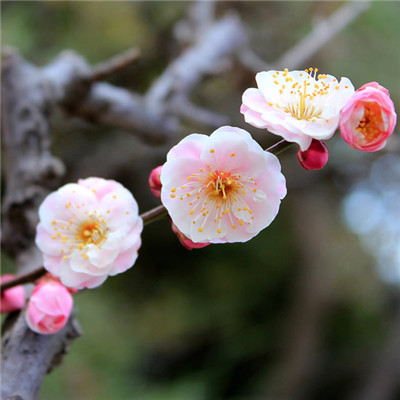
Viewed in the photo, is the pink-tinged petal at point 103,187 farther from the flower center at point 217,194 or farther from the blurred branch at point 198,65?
the blurred branch at point 198,65

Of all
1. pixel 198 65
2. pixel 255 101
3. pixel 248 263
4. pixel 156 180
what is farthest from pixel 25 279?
pixel 248 263

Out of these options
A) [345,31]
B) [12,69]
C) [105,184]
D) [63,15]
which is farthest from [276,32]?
[105,184]

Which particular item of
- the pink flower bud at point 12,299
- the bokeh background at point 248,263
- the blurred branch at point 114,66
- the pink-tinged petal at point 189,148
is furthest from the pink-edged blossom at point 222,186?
the bokeh background at point 248,263

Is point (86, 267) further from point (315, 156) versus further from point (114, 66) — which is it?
point (114, 66)

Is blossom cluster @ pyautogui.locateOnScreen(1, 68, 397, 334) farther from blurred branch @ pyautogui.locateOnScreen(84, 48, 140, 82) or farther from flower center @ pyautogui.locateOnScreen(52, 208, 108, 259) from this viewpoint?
blurred branch @ pyautogui.locateOnScreen(84, 48, 140, 82)

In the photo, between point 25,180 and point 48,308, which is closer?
point 48,308

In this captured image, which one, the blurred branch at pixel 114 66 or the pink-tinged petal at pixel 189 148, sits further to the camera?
the blurred branch at pixel 114 66

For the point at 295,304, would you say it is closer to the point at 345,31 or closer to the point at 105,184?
the point at 345,31
